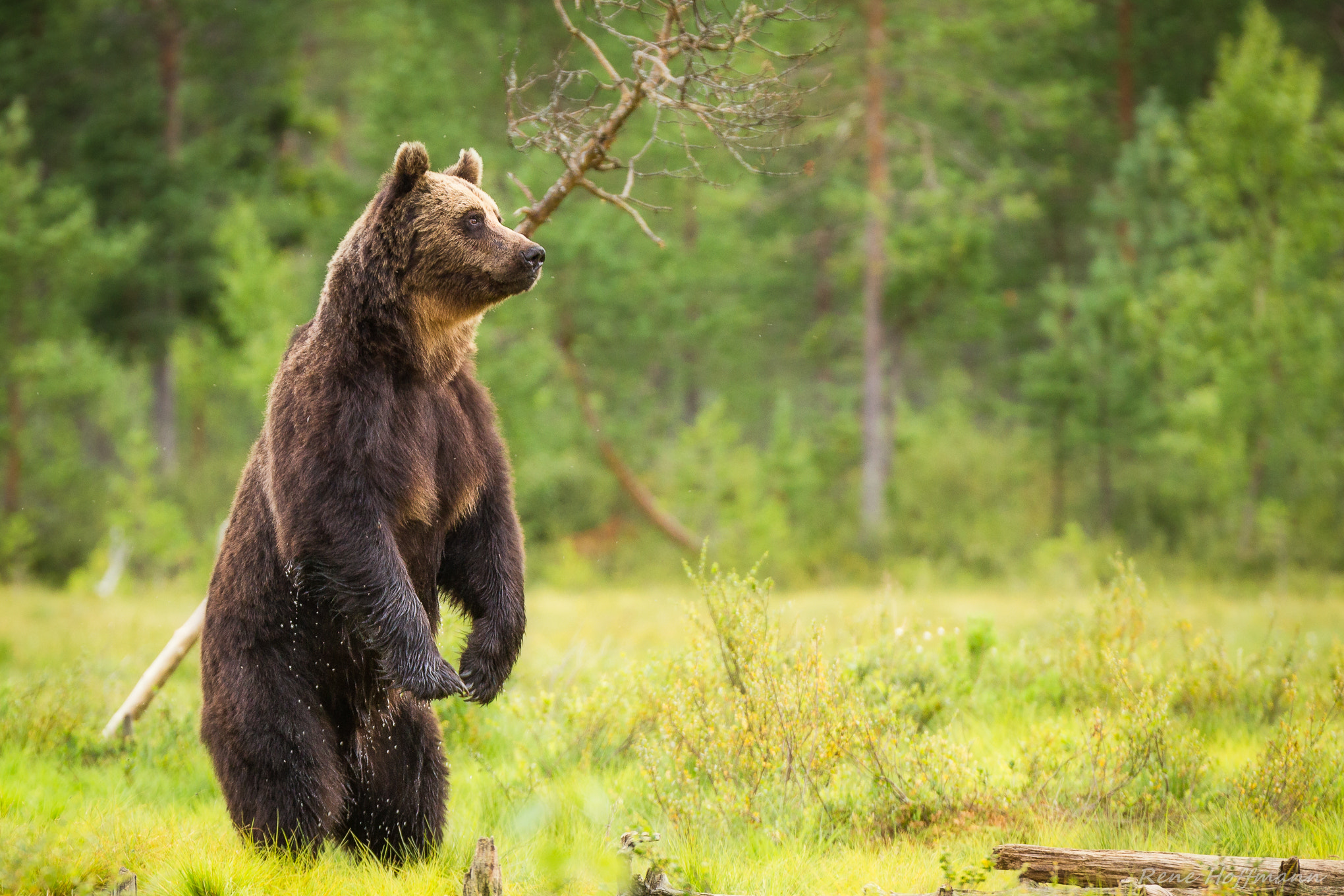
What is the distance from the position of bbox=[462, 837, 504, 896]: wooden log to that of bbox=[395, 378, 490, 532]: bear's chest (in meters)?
1.19

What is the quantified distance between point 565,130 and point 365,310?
220 centimetres

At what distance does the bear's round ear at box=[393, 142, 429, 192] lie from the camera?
13.6ft

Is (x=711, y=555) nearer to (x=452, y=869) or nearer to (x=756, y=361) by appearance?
(x=756, y=361)

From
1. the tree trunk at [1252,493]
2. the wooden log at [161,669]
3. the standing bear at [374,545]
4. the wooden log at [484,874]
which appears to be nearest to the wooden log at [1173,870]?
the wooden log at [484,874]

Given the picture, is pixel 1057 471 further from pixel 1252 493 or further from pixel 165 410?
pixel 165 410

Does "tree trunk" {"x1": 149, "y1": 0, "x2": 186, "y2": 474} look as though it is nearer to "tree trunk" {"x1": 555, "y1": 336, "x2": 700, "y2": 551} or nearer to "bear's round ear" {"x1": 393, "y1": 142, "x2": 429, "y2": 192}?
"tree trunk" {"x1": 555, "y1": 336, "x2": 700, "y2": 551}

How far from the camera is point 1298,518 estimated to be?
54.5ft

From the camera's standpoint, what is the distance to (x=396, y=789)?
4.40 m

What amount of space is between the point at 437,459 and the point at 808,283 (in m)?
22.1

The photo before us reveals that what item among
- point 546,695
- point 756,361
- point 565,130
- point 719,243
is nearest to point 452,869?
point 546,695

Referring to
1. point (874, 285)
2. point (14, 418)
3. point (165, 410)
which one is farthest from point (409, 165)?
point (165, 410)

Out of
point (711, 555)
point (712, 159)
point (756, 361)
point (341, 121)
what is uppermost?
point (341, 121)

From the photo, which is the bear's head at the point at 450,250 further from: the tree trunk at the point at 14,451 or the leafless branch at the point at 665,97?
the tree trunk at the point at 14,451

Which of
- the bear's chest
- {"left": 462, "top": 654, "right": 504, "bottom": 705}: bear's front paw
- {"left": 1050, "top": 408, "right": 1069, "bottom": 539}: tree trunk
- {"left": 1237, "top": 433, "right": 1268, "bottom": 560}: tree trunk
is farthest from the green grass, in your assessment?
{"left": 1050, "top": 408, "right": 1069, "bottom": 539}: tree trunk
